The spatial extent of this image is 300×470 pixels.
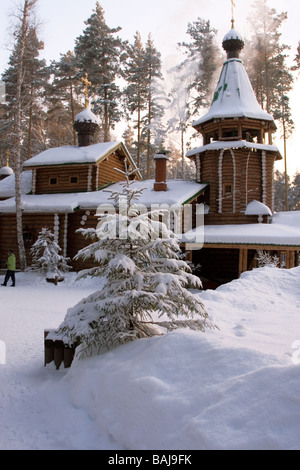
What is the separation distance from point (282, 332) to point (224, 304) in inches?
87.3

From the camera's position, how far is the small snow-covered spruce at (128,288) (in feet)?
15.9

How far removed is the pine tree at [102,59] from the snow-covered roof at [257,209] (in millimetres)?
15029

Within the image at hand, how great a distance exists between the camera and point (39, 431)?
12.7 ft

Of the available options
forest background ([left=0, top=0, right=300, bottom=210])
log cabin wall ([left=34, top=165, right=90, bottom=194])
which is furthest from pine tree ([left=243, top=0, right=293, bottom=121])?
log cabin wall ([left=34, top=165, right=90, bottom=194])

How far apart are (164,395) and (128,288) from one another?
1.83 m

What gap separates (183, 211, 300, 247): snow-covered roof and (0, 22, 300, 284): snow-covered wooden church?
20 cm

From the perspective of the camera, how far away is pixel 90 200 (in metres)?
17.5

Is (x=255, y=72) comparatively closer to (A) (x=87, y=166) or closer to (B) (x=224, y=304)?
(A) (x=87, y=166)

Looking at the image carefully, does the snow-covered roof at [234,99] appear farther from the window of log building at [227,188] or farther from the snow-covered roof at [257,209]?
the snow-covered roof at [257,209]

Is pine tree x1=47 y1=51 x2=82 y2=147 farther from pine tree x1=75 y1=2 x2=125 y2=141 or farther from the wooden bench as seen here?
the wooden bench

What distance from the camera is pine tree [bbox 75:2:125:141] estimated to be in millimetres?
27438
